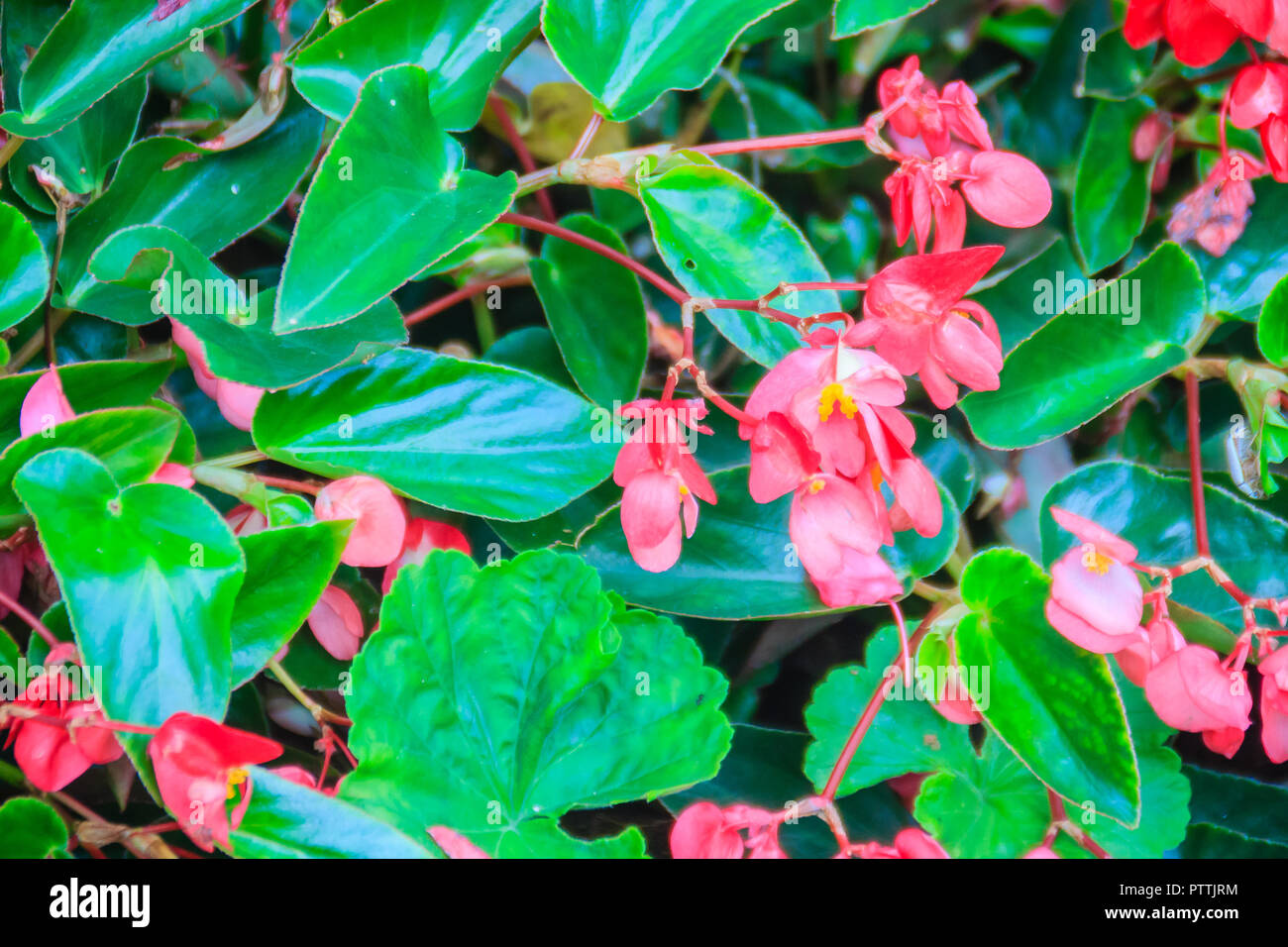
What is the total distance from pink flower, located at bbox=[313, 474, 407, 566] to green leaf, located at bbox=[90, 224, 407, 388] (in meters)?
0.07

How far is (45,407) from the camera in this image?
551 millimetres

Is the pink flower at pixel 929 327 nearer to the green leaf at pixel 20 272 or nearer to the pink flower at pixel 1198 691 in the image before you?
the pink flower at pixel 1198 691

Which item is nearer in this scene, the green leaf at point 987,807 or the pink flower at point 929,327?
the pink flower at point 929,327

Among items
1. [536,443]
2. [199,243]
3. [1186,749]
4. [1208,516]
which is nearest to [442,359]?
[536,443]

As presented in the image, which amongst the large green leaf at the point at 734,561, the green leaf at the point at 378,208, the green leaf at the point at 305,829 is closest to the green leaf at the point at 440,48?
the green leaf at the point at 378,208

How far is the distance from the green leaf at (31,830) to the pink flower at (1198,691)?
623mm

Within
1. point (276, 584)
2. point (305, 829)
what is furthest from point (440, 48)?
point (305, 829)

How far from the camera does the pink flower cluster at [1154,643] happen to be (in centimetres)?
56

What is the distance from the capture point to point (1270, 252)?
744 mm

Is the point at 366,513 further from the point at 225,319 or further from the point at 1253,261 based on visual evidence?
the point at 1253,261

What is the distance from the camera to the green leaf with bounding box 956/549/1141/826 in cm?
59

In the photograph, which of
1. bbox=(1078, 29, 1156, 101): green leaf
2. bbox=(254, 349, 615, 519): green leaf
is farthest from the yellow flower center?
bbox=(1078, 29, 1156, 101): green leaf

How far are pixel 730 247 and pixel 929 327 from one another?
5.8 inches

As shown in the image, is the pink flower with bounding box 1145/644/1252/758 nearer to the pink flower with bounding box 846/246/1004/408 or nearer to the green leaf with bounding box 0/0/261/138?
the pink flower with bounding box 846/246/1004/408
